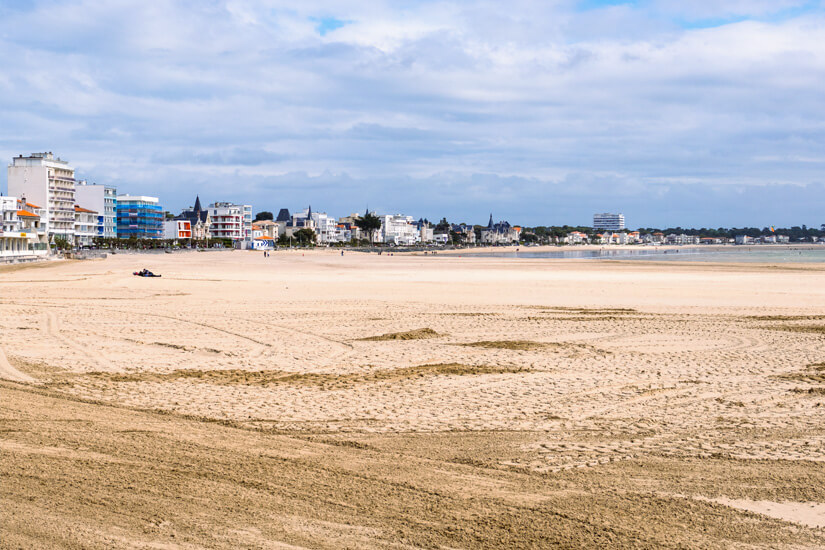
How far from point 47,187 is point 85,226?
1520 centimetres

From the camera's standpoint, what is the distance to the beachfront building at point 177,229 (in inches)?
7264

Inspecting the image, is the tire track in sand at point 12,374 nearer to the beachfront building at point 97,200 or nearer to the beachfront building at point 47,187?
the beachfront building at point 47,187

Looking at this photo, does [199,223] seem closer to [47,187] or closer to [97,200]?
[97,200]

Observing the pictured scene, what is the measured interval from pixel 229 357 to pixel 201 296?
13897mm

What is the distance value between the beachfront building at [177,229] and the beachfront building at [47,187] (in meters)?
46.9

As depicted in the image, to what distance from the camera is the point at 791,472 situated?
6.38 metres

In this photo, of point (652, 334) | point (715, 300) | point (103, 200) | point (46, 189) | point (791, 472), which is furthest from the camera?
point (103, 200)

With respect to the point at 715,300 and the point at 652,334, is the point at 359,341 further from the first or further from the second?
the point at 715,300

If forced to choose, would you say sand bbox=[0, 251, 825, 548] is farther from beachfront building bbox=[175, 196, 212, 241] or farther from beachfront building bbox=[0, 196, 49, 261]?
beachfront building bbox=[175, 196, 212, 241]

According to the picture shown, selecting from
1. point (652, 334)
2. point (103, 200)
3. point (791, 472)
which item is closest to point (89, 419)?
point (791, 472)

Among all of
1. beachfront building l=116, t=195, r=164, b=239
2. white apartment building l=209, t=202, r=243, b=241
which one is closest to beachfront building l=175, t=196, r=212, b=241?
white apartment building l=209, t=202, r=243, b=241

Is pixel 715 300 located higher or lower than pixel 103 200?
lower

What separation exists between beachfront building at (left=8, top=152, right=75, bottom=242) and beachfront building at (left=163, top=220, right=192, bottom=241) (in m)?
46.9

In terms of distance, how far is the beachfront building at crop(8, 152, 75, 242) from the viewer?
125375 millimetres
